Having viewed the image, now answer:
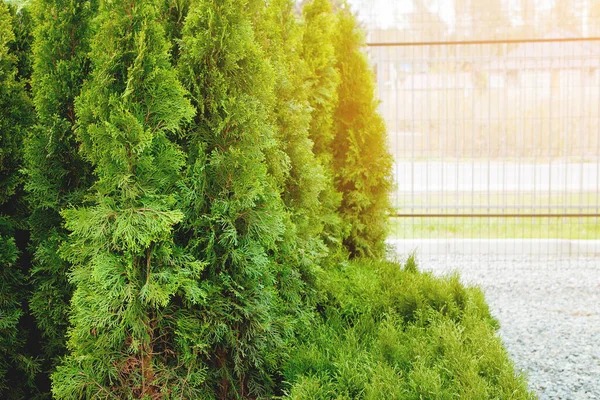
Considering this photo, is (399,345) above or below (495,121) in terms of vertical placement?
below

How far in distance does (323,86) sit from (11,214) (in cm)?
289

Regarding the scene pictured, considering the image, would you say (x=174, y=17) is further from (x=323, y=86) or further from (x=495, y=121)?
(x=495, y=121)

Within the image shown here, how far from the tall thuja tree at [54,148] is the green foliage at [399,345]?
55.4 inches

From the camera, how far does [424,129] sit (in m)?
9.55

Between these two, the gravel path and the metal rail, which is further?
the metal rail

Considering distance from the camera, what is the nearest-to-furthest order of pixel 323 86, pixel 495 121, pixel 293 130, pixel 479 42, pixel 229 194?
pixel 229 194 < pixel 293 130 < pixel 323 86 < pixel 479 42 < pixel 495 121

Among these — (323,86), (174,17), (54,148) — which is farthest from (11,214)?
(323,86)

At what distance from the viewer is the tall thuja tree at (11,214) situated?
3910mm

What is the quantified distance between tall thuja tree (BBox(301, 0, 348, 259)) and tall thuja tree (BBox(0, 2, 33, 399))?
2.48m

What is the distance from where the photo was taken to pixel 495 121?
949 centimetres

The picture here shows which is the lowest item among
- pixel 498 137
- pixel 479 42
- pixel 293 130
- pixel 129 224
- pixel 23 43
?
pixel 498 137

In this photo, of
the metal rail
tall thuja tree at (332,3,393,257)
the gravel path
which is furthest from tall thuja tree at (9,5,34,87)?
the metal rail

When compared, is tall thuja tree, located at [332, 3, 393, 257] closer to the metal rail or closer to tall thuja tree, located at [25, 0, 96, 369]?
the metal rail

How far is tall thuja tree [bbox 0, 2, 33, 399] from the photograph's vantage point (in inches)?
154
